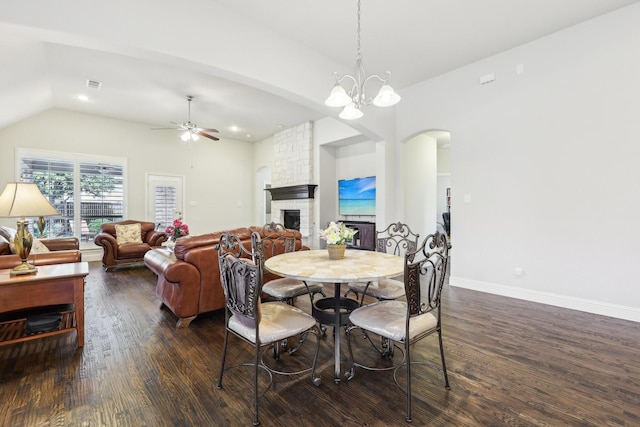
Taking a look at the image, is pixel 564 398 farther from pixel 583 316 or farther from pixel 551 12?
pixel 551 12

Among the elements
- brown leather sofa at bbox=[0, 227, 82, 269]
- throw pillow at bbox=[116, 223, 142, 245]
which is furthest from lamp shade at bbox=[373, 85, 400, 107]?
throw pillow at bbox=[116, 223, 142, 245]

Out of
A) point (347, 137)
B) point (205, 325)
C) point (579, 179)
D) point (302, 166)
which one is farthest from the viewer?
point (302, 166)

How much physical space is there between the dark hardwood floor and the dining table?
37 cm

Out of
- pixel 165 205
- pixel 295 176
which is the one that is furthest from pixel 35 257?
pixel 295 176

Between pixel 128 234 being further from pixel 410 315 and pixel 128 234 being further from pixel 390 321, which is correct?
pixel 410 315

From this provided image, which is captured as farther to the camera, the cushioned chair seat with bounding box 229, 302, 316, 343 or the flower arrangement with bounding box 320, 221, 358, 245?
the flower arrangement with bounding box 320, 221, 358, 245

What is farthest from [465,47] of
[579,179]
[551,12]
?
[579,179]

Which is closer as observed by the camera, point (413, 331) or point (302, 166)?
point (413, 331)

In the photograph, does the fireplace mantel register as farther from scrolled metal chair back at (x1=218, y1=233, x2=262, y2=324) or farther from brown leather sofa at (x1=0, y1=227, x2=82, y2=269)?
scrolled metal chair back at (x1=218, y1=233, x2=262, y2=324)

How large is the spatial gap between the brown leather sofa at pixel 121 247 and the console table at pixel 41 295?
3.15 meters

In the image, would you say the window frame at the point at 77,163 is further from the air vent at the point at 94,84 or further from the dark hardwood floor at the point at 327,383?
the dark hardwood floor at the point at 327,383

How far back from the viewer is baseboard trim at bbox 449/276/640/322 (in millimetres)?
3230

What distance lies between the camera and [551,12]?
3.26 metres

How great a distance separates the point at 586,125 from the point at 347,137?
391 cm
